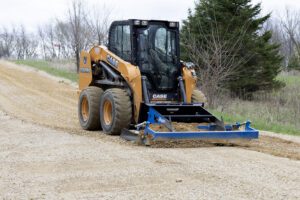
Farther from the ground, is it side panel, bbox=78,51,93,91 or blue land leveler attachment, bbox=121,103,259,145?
side panel, bbox=78,51,93,91

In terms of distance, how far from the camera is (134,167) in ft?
25.9

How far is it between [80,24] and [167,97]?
67.8 ft

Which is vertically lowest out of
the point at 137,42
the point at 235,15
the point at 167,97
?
the point at 167,97

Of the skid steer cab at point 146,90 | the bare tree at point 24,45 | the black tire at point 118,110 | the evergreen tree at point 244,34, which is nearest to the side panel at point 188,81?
the skid steer cab at point 146,90

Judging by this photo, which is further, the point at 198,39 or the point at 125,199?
the point at 198,39

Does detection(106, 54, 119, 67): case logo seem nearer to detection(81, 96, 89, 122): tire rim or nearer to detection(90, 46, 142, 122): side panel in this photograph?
detection(90, 46, 142, 122): side panel

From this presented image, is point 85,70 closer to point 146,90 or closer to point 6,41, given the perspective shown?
point 146,90

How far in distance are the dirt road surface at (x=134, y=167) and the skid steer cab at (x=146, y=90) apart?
1.14 ft

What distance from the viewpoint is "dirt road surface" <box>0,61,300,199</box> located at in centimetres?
653

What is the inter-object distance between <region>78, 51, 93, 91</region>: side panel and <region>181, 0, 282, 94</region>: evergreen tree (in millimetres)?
10490

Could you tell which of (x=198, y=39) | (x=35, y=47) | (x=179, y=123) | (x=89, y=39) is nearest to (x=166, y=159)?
(x=179, y=123)

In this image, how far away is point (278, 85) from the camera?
992 inches

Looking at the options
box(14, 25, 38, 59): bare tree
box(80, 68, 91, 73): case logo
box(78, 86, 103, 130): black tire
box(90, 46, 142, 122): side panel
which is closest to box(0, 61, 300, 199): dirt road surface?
box(78, 86, 103, 130): black tire

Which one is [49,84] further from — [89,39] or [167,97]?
[167,97]
